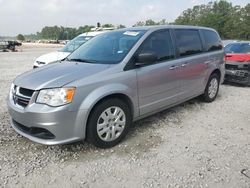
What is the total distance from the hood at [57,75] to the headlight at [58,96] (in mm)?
82

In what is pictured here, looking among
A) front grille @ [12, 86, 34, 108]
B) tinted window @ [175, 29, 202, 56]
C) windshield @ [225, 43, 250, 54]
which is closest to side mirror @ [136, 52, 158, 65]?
tinted window @ [175, 29, 202, 56]

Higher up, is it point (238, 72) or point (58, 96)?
point (58, 96)

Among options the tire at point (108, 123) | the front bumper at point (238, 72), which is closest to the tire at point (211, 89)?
the front bumper at point (238, 72)

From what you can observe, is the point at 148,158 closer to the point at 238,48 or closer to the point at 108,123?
the point at 108,123

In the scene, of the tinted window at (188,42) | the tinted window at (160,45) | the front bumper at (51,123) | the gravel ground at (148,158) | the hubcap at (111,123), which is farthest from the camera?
the tinted window at (188,42)

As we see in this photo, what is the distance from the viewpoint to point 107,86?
3.62 meters

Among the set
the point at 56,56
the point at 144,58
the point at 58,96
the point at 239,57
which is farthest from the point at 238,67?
the point at 58,96

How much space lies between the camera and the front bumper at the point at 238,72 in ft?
25.5

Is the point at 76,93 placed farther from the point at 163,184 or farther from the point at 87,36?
the point at 87,36

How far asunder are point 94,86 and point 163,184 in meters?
1.50

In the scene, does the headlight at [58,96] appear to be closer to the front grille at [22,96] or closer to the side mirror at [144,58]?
the front grille at [22,96]

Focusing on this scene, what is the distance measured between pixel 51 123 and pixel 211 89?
4.14 m

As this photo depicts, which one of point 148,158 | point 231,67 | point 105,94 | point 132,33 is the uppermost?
point 132,33

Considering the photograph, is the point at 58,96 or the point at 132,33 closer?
the point at 58,96
